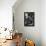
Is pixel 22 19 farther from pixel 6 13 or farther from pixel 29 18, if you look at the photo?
pixel 6 13

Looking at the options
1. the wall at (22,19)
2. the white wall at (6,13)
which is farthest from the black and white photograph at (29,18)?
the white wall at (6,13)

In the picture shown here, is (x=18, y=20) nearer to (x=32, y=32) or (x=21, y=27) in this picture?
(x=21, y=27)

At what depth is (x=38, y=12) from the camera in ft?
17.0

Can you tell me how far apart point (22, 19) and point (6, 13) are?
131 centimetres

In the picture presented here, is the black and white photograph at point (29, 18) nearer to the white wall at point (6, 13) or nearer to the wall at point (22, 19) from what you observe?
the wall at point (22, 19)

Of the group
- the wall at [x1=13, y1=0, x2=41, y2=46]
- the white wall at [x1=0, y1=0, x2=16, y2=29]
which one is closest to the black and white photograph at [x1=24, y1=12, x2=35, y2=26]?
the wall at [x1=13, y1=0, x2=41, y2=46]

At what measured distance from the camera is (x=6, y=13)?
4078 mm

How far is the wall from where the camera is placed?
5168 millimetres

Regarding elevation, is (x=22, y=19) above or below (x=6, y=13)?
below

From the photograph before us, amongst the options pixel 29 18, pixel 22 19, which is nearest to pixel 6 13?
pixel 22 19

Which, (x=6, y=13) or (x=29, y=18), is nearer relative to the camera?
(x=6, y=13)

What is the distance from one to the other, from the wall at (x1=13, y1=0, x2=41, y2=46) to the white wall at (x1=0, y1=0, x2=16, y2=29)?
1148mm

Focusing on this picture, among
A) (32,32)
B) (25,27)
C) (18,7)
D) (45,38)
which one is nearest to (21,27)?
(25,27)

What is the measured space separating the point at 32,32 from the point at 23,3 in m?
1.47
